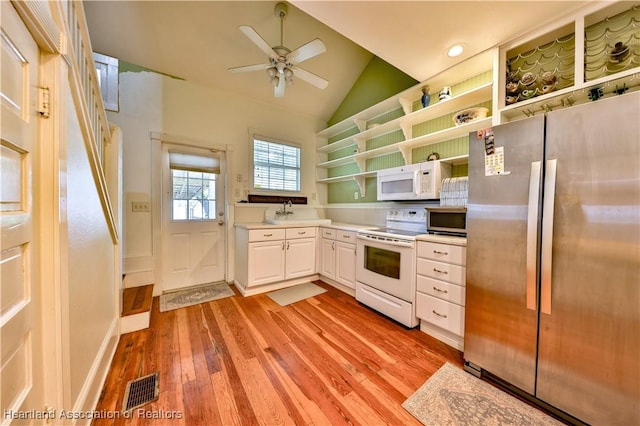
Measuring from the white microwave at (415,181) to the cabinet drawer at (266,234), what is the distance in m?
1.44

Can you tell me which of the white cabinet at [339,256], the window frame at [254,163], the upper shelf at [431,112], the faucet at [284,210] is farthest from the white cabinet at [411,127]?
the white cabinet at [339,256]

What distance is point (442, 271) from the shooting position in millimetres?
1880

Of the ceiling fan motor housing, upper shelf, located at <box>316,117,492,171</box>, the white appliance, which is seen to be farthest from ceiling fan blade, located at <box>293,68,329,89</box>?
the white appliance

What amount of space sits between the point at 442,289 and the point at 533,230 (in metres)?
0.83

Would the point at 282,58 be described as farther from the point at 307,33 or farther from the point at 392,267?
the point at 392,267

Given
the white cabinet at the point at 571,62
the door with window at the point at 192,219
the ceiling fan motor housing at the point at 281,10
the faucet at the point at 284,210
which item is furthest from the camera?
the faucet at the point at 284,210

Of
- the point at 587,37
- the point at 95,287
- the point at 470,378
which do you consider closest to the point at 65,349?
the point at 95,287

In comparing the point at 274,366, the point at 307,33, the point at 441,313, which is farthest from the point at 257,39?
the point at 441,313

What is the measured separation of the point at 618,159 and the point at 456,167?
137cm

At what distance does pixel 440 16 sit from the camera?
1.65 meters

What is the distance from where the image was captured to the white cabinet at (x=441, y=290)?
1780 mm

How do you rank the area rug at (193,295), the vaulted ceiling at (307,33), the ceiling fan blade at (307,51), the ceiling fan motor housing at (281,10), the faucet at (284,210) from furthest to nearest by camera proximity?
1. the faucet at (284,210)
2. the area rug at (193,295)
3. the ceiling fan motor housing at (281,10)
4. the ceiling fan blade at (307,51)
5. the vaulted ceiling at (307,33)

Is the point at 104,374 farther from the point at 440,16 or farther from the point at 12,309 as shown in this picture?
the point at 440,16

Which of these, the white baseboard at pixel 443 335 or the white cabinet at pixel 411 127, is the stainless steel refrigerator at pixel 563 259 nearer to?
the white baseboard at pixel 443 335
